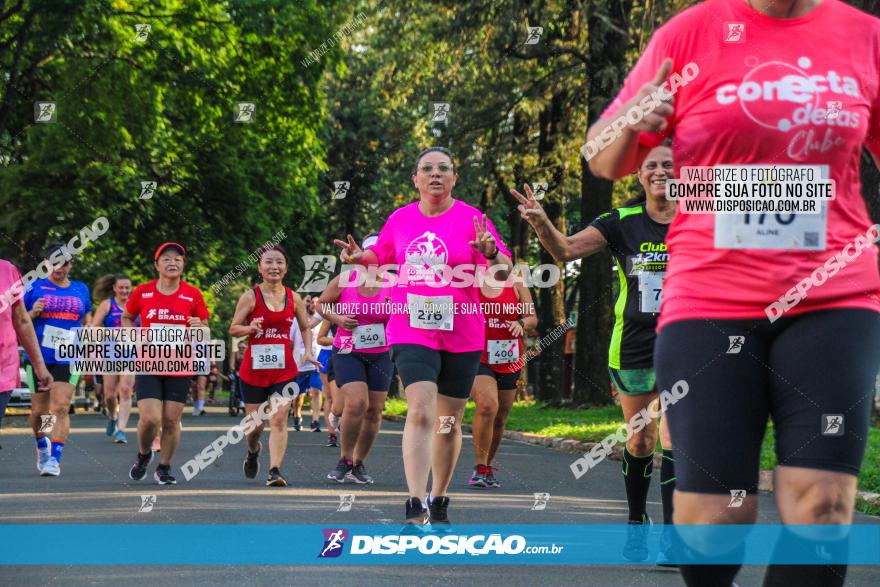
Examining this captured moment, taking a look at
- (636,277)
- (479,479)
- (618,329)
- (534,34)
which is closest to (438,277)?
(618,329)

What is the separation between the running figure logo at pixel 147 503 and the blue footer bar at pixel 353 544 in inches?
31.2

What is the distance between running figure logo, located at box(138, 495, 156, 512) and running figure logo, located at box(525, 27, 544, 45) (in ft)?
45.9

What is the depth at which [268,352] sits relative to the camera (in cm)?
1205

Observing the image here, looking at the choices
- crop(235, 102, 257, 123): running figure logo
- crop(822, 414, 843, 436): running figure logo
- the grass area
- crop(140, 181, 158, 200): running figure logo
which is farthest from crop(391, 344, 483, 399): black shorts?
crop(235, 102, 257, 123): running figure logo

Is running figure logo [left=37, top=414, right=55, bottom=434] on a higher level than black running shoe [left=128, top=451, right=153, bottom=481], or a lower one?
higher

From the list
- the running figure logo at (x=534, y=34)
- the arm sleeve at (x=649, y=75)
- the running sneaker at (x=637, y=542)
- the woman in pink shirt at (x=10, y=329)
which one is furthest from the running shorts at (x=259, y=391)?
the running figure logo at (x=534, y=34)

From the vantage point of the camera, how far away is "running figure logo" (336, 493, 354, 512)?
32.6ft

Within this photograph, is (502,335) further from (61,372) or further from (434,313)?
(434,313)

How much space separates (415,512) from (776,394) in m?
4.44

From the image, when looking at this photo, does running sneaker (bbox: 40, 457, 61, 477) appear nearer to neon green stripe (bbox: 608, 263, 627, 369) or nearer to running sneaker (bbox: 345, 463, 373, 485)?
running sneaker (bbox: 345, 463, 373, 485)

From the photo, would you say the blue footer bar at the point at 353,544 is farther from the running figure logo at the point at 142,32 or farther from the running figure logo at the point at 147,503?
the running figure logo at the point at 142,32

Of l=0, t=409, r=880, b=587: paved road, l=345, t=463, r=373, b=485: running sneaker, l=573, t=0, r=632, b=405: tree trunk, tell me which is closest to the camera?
l=0, t=409, r=880, b=587: paved road

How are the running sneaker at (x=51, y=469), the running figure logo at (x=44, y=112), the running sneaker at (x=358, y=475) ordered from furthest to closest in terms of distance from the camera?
the running figure logo at (x=44, y=112), the running sneaker at (x=51, y=469), the running sneaker at (x=358, y=475)

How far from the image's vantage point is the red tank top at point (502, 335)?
1244 cm
